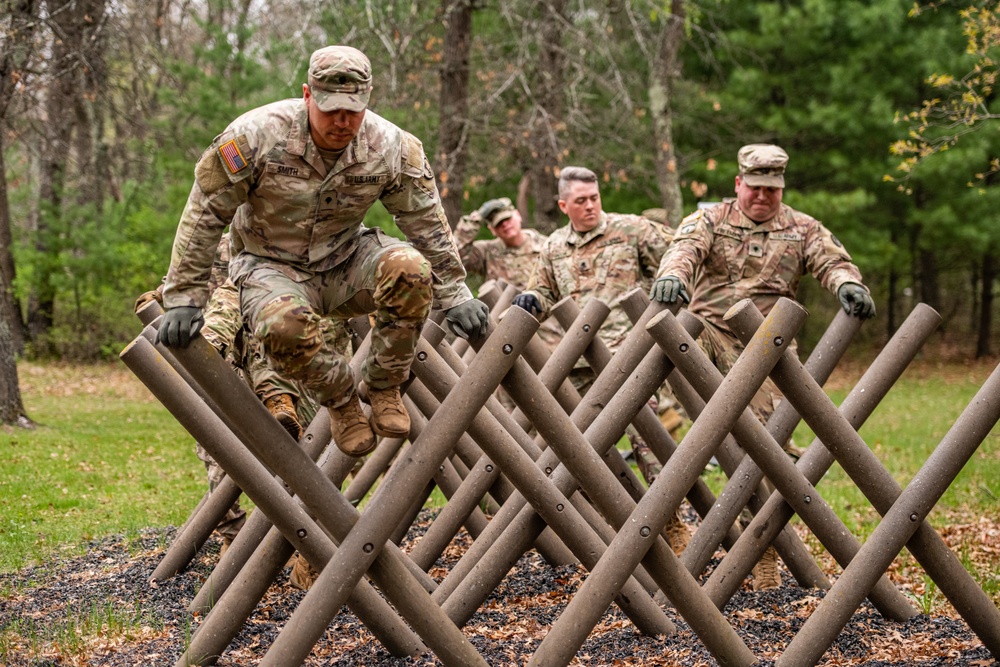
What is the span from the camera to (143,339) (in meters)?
3.73

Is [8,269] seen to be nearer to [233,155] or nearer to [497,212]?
[497,212]

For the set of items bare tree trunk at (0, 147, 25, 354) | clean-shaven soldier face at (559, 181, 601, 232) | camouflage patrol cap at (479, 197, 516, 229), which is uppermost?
clean-shaven soldier face at (559, 181, 601, 232)

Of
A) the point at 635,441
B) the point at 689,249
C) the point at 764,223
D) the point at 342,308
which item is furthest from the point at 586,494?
the point at 635,441

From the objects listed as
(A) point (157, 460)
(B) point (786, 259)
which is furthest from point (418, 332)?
(A) point (157, 460)

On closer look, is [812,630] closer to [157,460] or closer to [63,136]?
[157,460]

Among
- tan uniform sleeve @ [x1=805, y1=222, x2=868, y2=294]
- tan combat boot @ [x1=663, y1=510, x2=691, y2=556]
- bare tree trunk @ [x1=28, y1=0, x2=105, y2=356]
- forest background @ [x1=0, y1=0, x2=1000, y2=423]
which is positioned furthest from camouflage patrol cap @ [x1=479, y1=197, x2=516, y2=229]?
bare tree trunk @ [x1=28, y1=0, x2=105, y2=356]

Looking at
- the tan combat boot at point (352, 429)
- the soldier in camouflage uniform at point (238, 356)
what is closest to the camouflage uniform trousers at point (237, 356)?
the soldier in camouflage uniform at point (238, 356)

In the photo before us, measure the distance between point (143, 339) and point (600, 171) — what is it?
14.3m

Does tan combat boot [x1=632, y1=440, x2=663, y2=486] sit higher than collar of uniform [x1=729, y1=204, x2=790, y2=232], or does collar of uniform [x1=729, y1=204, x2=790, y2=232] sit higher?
collar of uniform [x1=729, y1=204, x2=790, y2=232]

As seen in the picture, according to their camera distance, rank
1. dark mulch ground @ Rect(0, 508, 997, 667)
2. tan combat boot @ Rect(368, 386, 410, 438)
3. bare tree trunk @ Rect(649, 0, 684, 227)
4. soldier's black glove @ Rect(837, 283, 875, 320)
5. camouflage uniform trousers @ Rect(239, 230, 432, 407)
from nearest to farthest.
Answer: camouflage uniform trousers @ Rect(239, 230, 432, 407), tan combat boot @ Rect(368, 386, 410, 438), dark mulch ground @ Rect(0, 508, 997, 667), soldier's black glove @ Rect(837, 283, 875, 320), bare tree trunk @ Rect(649, 0, 684, 227)

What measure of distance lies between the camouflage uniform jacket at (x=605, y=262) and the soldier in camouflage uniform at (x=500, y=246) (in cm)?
200

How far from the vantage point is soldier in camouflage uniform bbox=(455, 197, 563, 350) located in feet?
32.1

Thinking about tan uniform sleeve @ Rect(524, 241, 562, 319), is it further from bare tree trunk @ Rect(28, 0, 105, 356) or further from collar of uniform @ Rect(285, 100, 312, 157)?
bare tree trunk @ Rect(28, 0, 105, 356)

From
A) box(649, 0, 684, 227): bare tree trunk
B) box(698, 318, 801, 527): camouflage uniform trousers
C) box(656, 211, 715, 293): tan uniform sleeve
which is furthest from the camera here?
box(649, 0, 684, 227): bare tree trunk
